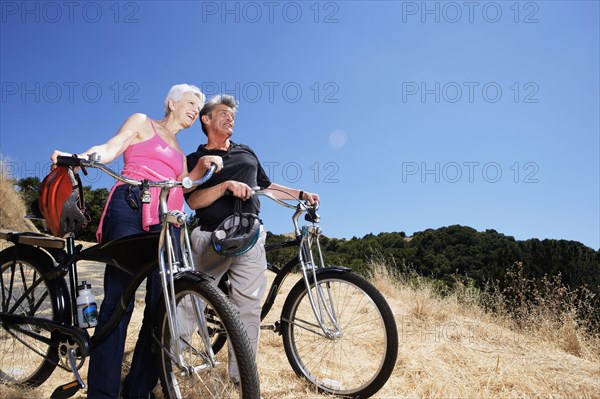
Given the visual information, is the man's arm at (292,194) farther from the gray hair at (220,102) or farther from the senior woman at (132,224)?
the senior woman at (132,224)

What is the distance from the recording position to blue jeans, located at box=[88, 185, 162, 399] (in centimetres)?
254

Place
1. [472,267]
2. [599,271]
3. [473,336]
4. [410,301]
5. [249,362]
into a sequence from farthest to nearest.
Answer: [472,267], [599,271], [410,301], [473,336], [249,362]

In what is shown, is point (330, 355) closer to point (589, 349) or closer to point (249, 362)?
point (249, 362)

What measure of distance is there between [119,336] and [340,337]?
137 centimetres

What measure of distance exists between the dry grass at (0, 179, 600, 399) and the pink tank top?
4.51 feet

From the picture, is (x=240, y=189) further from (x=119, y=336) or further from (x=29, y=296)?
(x=29, y=296)

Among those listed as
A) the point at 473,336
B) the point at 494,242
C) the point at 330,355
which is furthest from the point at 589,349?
the point at 494,242

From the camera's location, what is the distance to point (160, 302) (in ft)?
7.93

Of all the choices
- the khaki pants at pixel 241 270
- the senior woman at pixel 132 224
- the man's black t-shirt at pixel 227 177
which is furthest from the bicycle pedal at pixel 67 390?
the man's black t-shirt at pixel 227 177

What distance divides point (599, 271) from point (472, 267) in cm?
926

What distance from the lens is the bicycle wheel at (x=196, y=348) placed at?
2.10 meters

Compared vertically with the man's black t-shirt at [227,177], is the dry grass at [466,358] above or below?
below

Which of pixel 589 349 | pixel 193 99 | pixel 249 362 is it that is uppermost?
pixel 193 99

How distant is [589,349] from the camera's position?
5938 millimetres
